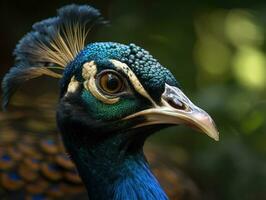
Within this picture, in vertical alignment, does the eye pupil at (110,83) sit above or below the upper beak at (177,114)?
above

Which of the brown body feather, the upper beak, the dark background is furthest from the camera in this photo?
the dark background

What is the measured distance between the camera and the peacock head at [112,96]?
7.46 feet

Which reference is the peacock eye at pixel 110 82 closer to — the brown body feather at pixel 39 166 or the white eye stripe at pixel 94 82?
the white eye stripe at pixel 94 82

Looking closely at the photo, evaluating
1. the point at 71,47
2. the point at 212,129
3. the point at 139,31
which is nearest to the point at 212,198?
the point at 139,31

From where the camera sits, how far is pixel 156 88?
227 cm

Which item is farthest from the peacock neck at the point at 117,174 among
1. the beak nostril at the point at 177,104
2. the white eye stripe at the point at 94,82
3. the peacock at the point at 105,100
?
the beak nostril at the point at 177,104

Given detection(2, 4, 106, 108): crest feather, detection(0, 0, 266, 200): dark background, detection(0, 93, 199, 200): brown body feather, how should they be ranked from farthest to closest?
1. detection(0, 0, 266, 200): dark background
2. detection(0, 93, 199, 200): brown body feather
3. detection(2, 4, 106, 108): crest feather

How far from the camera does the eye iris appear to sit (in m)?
2.33

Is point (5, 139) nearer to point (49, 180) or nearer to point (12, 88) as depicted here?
point (49, 180)

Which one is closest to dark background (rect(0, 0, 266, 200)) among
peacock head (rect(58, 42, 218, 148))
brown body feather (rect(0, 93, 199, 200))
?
brown body feather (rect(0, 93, 199, 200))

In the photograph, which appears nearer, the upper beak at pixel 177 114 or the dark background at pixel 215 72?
the upper beak at pixel 177 114

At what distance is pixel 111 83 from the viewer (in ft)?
7.67

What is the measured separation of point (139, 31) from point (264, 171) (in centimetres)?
98

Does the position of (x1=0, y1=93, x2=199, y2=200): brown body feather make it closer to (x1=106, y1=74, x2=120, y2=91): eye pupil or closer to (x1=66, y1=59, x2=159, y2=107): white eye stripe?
(x1=66, y1=59, x2=159, y2=107): white eye stripe
